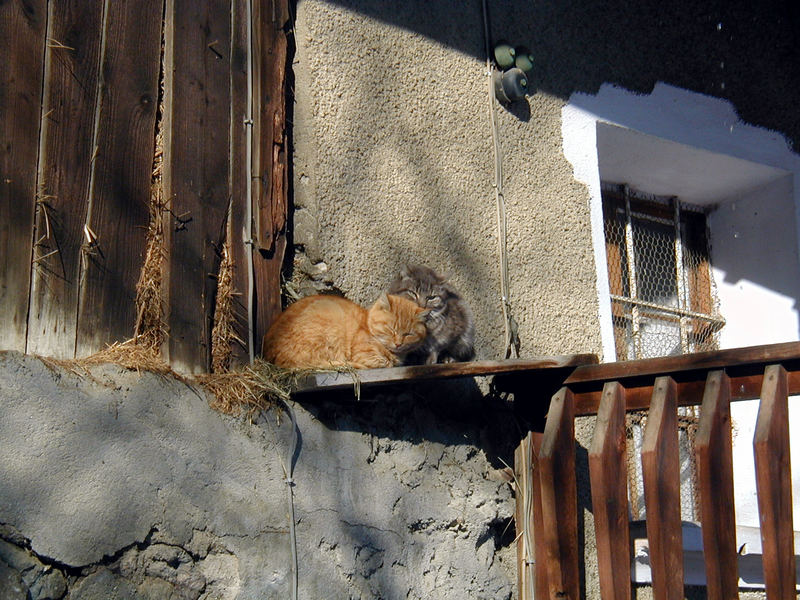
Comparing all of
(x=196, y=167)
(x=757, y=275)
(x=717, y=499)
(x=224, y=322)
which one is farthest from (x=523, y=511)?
(x=757, y=275)

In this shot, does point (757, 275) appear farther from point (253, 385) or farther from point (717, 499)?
point (253, 385)

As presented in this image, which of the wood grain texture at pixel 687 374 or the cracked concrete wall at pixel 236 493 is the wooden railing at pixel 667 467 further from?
the cracked concrete wall at pixel 236 493

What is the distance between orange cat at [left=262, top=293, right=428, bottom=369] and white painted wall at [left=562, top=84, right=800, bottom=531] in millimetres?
1282

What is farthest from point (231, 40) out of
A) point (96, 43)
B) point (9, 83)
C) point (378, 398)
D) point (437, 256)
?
point (378, 398)

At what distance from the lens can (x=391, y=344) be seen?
3.21 meters

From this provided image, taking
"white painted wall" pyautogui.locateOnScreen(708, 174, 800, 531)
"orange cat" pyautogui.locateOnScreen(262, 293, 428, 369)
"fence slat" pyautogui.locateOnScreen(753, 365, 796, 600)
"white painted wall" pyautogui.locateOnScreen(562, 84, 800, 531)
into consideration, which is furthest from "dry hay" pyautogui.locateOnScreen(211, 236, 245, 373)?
"white painted wall" pyautogui.locateOnScreen(708, 174, 800, 531)

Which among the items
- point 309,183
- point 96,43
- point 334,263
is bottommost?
point 334,263

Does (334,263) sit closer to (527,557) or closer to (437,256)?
(437,256)

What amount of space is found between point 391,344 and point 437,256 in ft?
1.82

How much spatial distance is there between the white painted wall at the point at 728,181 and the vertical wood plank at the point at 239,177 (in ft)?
5.15

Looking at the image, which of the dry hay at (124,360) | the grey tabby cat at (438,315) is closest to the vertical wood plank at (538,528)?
the grey tabby cat at (438,315)

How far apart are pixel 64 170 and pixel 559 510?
189cm

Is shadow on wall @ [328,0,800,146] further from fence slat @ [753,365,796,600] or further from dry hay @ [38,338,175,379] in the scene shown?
fence slat @ [753,365,796,600]

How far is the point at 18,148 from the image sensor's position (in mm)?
2652
